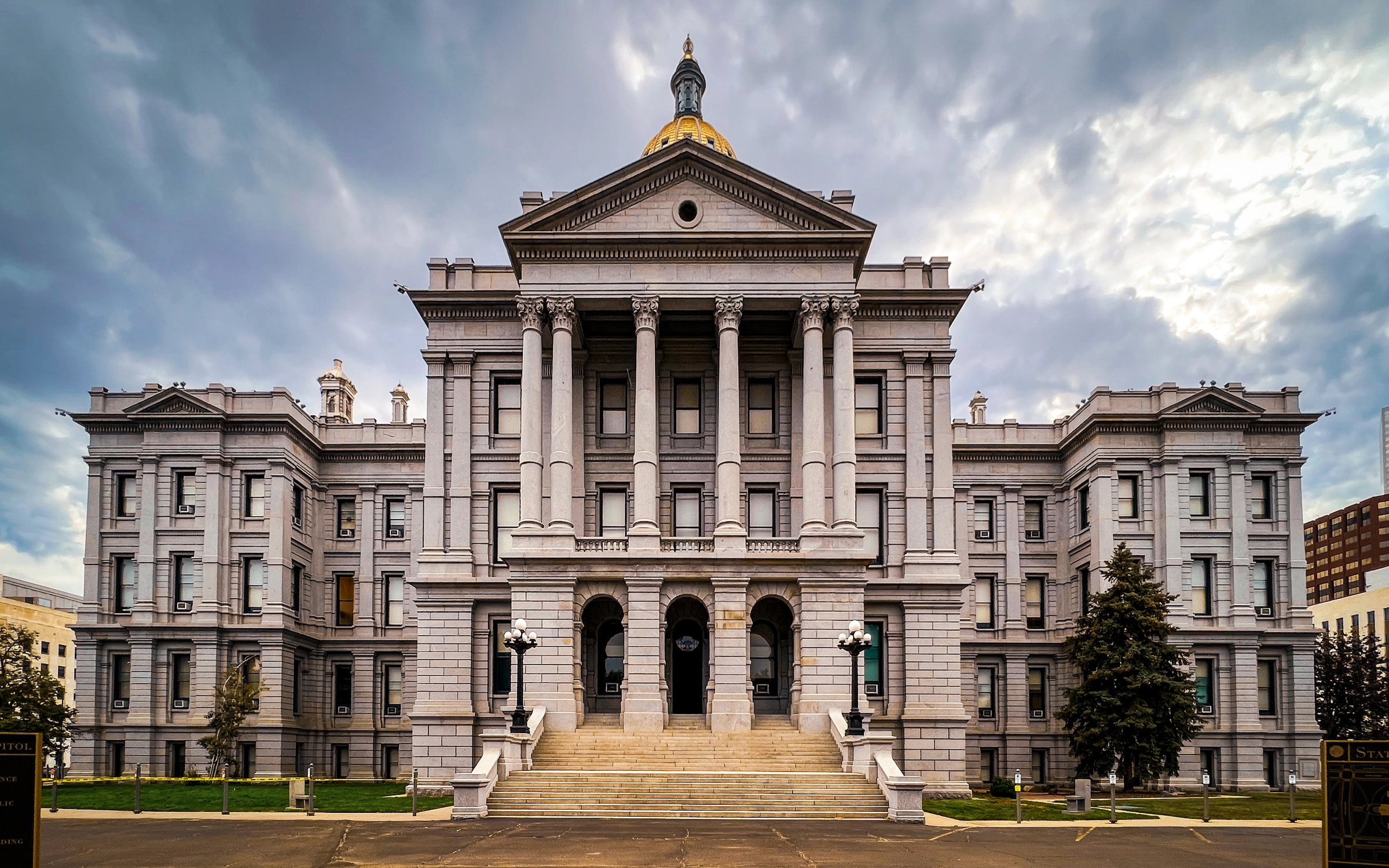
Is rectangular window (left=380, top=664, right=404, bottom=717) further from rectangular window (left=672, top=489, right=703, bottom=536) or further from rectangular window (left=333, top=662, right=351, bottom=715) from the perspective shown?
rectangular window (left=672, top=489, right=703, bottom=536)

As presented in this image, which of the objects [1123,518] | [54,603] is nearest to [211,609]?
[1123,518]

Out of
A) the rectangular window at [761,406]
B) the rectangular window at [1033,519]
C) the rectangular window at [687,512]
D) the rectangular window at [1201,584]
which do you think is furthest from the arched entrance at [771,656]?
the rectangular window at [1201,584]

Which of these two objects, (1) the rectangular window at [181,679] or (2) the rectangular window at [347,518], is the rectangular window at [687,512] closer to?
(2) the rectangular window at [347,518]

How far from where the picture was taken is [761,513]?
41812mm

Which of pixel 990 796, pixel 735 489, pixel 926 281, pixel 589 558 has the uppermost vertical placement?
pixel 926 281

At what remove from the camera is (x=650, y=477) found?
3800 cm

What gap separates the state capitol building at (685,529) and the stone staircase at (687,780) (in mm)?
638

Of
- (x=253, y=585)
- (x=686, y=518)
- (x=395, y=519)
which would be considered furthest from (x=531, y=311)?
(x=253, y=585)

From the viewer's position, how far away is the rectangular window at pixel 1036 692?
56938 millimetres

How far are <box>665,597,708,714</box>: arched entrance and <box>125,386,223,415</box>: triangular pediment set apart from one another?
28.6 metres

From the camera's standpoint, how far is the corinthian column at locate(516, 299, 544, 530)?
126ft

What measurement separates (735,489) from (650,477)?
10.3 ft

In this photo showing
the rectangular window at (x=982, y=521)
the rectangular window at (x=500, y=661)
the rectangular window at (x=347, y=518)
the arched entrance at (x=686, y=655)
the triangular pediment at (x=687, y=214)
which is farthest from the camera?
the rectangular window at (x=347, y=518)

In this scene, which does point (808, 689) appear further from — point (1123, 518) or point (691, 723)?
point (1123, 518)
